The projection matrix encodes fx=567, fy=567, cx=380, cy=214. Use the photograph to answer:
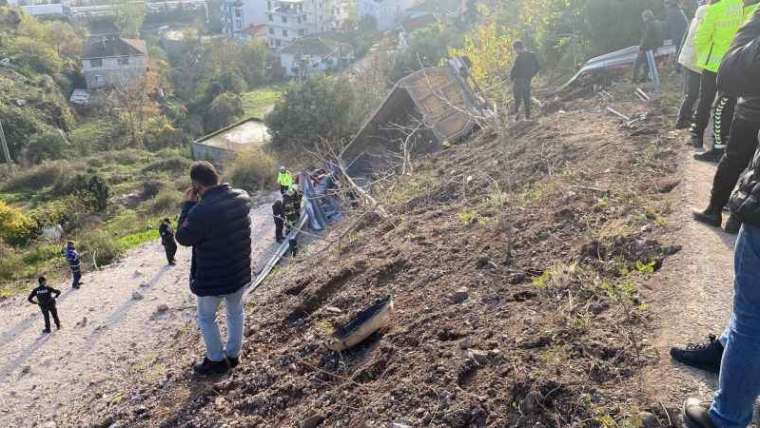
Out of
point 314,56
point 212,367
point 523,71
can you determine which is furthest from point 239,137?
point 212,367

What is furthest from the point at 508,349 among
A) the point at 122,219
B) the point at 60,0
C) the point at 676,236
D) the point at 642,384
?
the point at 60,0

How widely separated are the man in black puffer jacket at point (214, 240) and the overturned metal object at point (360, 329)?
2.71 ft

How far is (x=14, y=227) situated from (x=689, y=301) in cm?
1993

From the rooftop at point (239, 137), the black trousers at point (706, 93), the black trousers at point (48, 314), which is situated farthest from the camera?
the rooftop at point (239, 137)

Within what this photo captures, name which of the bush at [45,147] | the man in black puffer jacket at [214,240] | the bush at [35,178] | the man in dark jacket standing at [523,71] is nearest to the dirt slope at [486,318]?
the man in black puffer jacket at [214,240]

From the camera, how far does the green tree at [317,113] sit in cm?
2150

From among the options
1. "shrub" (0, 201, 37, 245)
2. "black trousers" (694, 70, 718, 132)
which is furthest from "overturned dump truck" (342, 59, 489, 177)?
"shrub" (0, 201, 37, 245)

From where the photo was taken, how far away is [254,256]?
12555 millimetres

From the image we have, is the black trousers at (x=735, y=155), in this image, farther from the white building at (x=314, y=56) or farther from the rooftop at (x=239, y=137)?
the white building at (x=314, y=56)

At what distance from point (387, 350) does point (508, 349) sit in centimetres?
91

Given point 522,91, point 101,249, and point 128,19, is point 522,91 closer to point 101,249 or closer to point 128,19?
point 101,249

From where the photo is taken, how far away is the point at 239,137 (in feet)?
90.6

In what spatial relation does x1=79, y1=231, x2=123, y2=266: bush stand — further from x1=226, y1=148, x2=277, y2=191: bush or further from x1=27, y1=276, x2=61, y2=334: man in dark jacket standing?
x1=226, y1=148, x2=277, y2=191: bush

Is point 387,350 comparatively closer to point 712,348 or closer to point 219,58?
point 712,348
